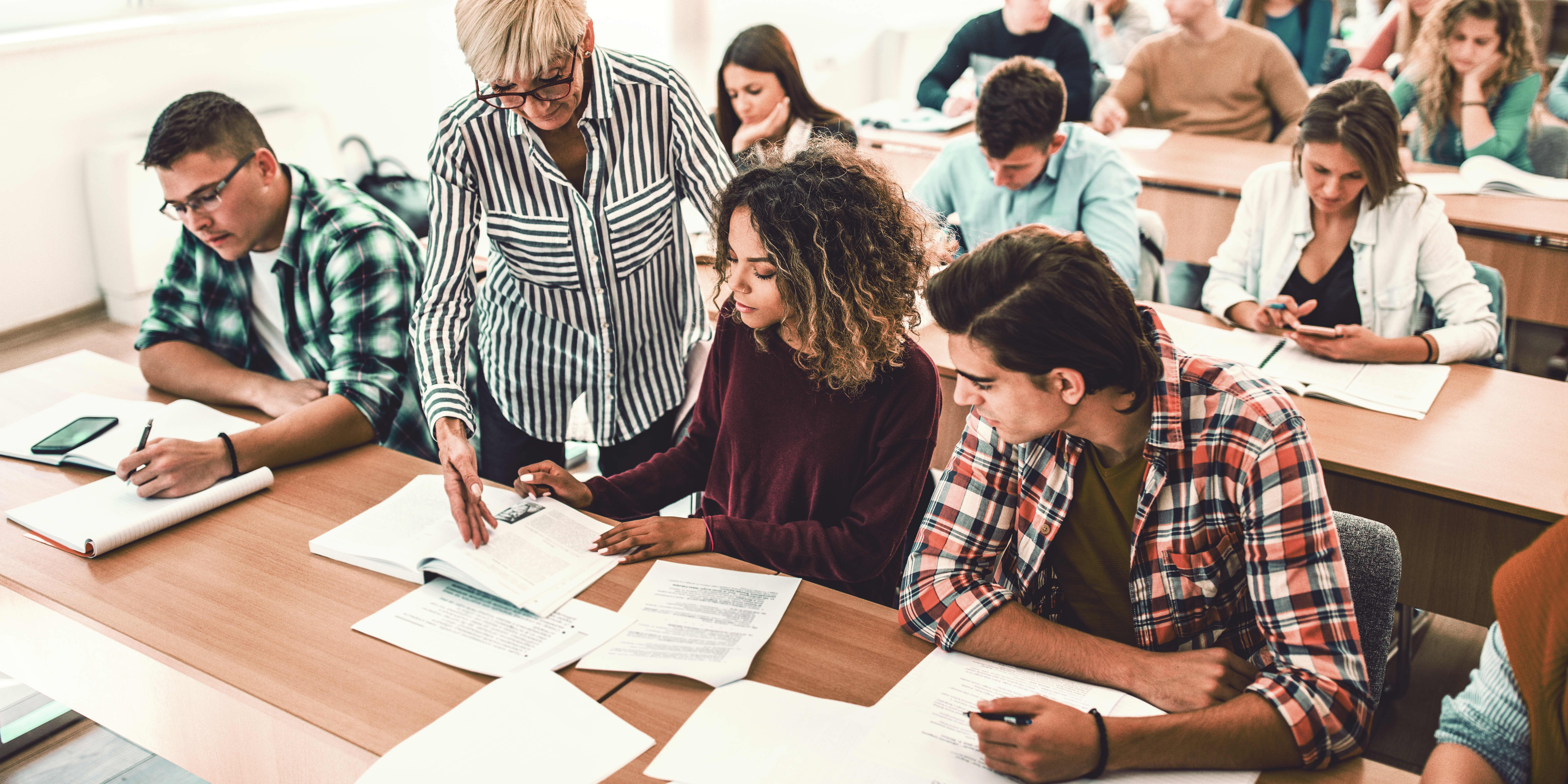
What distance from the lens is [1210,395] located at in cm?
125

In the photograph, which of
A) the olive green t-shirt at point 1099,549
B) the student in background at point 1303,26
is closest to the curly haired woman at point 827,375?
the olive green t-shirt at point 1099,549

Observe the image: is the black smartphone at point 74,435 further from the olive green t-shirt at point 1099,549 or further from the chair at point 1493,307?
the chair at point 1493,307

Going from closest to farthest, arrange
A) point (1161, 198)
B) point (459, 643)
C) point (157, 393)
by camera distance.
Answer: point (459, 643) < point (157, 393) < point (1161, 198)

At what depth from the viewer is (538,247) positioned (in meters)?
1.89

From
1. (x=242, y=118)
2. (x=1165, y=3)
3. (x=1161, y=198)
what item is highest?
(x=1165, y=3)

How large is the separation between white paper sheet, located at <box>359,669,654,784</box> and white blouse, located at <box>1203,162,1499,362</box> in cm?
185

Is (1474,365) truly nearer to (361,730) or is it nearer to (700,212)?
(700,212)

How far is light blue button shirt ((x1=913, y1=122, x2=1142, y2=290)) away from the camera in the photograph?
111 inches

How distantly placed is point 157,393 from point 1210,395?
1.96m

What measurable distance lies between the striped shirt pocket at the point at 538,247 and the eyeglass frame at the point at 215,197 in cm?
52

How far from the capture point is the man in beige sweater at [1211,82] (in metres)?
4.23

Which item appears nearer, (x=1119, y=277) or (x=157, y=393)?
(x=1119, y=277)

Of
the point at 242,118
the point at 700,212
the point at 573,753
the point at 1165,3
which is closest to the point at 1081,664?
the point at 573,753

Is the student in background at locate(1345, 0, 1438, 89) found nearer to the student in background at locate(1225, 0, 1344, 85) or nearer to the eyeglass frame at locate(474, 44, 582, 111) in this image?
the student in background at locate(1225, 0, 1344, 85)
